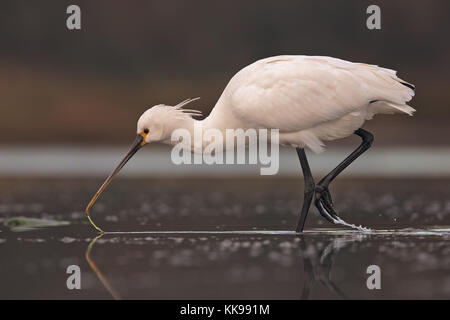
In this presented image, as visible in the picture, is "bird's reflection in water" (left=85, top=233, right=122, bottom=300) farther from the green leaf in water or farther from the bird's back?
the bird's back

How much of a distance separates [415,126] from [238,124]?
18852 millimetres

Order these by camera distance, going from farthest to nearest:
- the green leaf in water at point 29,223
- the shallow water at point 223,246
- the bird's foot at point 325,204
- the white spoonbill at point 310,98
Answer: the green leaf in water at point 29,223, the bird's foot at point 325,204, the white spoonbill at point 310,98, the shallow water at point 223,246

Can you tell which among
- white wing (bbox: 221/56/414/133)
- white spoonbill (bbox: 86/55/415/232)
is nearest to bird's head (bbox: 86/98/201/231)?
white spoonbill (bbox: 86/55/415/232)

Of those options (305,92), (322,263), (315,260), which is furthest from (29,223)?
(322,263)

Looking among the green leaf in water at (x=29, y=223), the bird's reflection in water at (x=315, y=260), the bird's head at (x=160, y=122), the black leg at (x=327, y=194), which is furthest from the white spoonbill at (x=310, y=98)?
the green leaf in water at (x=29, y=223)

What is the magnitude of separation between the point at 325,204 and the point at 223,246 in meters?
1.82

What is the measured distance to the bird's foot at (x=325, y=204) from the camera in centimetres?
995

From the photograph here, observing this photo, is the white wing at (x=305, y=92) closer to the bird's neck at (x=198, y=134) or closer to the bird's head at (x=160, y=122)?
the bird's neck at (x=198, y=134)

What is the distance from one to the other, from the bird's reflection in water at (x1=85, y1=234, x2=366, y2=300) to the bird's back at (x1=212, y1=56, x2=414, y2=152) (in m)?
1.11

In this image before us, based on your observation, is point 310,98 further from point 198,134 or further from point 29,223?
point 29,223

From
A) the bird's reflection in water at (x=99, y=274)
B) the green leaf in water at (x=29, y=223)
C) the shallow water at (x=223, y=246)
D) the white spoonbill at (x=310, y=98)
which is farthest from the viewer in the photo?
the green leaf in water at (x=29, y=223)

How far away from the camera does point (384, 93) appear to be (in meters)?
9.52
